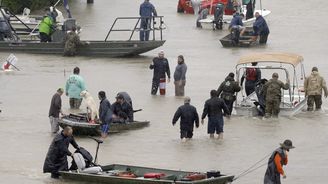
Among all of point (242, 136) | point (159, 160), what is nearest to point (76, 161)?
point (159, 160)

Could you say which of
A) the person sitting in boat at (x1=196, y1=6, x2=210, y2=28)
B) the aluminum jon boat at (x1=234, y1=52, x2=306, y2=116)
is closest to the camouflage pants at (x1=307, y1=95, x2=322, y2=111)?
the aluminum jon boat at (x1=234, y1=52, x2=306, y2=116)

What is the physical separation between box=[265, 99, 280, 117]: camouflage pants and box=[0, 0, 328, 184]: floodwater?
10.2 inches

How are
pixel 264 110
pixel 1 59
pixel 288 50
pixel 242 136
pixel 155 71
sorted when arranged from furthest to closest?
pixel 288 50 → pixel 1 59 → pixel 155 71 → pixel 264 110 → pixel 242 136

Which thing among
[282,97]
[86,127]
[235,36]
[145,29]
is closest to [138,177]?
[86,127]

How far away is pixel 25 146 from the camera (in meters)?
26.5

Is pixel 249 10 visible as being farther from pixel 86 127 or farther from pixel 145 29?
pixel 86 127

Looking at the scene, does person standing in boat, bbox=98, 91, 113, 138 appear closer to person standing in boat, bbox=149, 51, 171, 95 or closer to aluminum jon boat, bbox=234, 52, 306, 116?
aluminum jon boat, bbox=234, 52, 306, 116

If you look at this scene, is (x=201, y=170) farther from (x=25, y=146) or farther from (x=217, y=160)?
(x=25, y=146)

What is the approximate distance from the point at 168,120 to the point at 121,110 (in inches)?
92.0

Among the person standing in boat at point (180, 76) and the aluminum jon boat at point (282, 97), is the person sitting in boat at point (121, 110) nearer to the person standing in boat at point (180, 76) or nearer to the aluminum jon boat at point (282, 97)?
the aluminum jon boat at point (282, 97)

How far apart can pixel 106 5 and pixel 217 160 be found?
36721 millimetres

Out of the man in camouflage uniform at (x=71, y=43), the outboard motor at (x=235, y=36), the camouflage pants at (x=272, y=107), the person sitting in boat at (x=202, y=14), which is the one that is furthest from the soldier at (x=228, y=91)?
the person sitting in boat at (x=202, y=14)

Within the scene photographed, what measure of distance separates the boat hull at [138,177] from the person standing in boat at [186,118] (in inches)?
147

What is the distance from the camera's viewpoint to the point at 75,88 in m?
30.7
